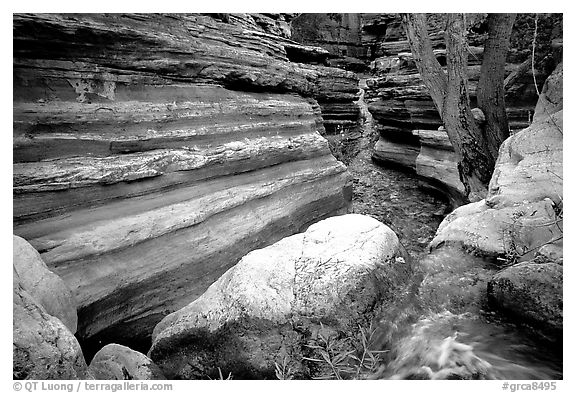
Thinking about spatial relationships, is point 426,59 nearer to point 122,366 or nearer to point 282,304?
point 282,304

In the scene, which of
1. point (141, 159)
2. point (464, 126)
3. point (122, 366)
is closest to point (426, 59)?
point (464, 126)

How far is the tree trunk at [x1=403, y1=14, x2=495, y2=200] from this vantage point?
5.32 meters

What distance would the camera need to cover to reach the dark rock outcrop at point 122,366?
238 centimetres

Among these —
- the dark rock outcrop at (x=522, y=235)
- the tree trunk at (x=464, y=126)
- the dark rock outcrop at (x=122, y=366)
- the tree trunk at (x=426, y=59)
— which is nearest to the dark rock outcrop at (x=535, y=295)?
the dark rock outcrop at (x=522, y=235)

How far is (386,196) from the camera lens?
7723mm

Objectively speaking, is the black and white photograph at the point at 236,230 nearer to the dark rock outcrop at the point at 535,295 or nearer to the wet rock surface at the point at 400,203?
the dark rock outcrop at the point at 535,295

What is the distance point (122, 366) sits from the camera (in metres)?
2.47

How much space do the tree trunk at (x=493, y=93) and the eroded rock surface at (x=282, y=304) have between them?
3486 mm

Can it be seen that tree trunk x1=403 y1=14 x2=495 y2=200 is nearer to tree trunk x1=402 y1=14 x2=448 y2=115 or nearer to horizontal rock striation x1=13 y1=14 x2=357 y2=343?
tree trunk x1=402 y1=14 x2=448 y2=115

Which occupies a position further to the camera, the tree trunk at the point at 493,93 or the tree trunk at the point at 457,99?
the tree trunk at the point at 493,93

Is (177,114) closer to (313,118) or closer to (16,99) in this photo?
(16,99)

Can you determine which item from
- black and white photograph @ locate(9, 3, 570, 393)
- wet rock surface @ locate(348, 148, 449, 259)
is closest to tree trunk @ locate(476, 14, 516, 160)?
black and white photograph @ locate(9, 3, 570, 393)

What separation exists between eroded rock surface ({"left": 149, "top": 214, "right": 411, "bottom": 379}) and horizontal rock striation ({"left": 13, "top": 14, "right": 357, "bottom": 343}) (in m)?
0.70

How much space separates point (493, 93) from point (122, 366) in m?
5.61
